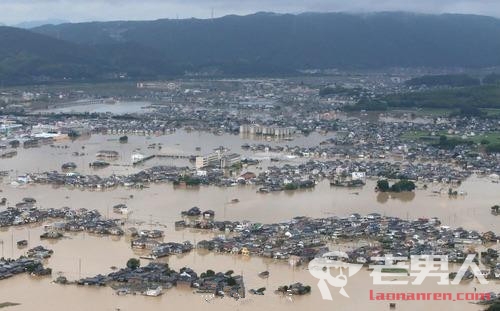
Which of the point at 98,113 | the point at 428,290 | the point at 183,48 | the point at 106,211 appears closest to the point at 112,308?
the point at 428,290

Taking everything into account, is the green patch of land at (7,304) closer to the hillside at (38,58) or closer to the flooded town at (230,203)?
the flooded town at (230,203)

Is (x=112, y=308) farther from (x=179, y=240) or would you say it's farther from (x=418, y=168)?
(x=418, y=168)

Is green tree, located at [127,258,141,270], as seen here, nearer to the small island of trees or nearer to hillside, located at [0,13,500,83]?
the small island of trees

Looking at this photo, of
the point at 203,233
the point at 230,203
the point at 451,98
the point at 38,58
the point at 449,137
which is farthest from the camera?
the point at 38,58

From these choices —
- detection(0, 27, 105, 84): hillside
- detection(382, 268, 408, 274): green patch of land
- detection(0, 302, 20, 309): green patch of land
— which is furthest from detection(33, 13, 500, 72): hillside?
detection(0, 302, 20, 309): green patch of land

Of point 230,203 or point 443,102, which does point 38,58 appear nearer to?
point 443,102

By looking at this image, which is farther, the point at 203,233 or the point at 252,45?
the point at 252,45

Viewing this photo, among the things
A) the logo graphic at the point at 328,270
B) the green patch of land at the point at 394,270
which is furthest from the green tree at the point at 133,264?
the green patch of land at the point at 394,270

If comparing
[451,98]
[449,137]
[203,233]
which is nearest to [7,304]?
[203,233]
